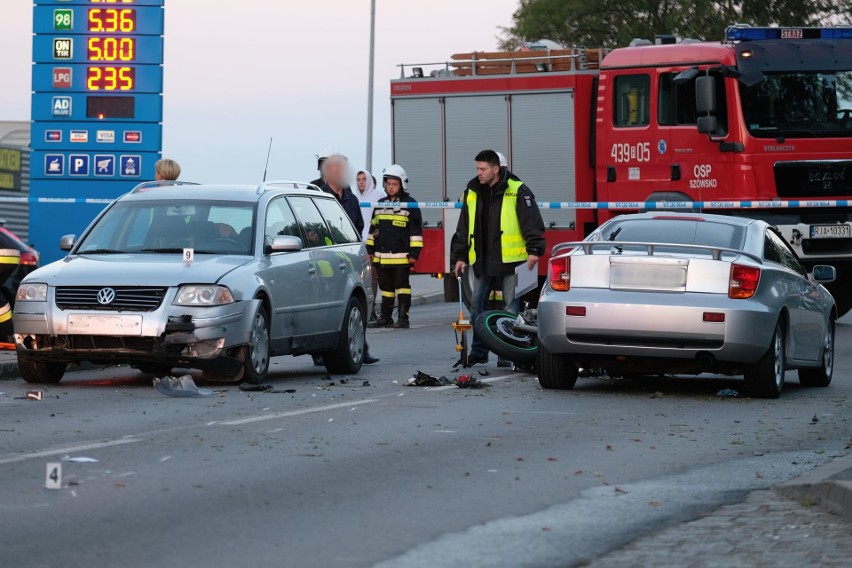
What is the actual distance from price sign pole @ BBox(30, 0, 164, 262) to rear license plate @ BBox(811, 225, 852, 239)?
10.8 m

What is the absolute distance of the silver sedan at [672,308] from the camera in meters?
12.6

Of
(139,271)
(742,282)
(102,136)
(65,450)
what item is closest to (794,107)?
(742,282)

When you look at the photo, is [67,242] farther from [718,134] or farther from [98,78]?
[98,78]

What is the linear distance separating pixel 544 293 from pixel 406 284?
30.2 ft

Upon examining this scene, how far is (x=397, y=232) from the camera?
22.1 metres

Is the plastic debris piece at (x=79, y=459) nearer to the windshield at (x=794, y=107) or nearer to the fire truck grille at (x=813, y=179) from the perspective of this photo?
the windshield at (x=794, y=107)

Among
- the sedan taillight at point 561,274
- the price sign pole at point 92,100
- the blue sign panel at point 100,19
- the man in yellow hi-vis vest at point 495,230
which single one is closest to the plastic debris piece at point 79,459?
the sedan taillight at point 561,274

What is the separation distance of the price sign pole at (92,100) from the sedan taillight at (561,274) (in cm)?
1476

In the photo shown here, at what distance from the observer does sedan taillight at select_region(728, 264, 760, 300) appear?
1271cm

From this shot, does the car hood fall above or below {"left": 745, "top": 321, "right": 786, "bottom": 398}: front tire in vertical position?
above

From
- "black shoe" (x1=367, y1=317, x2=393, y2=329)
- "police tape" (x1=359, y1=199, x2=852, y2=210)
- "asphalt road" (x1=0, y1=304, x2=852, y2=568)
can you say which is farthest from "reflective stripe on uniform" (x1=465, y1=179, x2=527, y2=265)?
"black shoe" (x1=367, y1=317, x2=393, y2=329)

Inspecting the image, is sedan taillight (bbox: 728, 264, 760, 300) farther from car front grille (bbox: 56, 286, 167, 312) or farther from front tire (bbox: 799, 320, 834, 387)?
car front grille (bbox: 56, 286, 167, 312)

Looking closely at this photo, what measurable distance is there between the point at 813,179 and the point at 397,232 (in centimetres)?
514

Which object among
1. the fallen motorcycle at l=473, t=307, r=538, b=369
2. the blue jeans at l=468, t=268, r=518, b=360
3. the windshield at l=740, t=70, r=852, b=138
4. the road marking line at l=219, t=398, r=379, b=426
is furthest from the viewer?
the windshield at l=740, t=70, r=852, b=138
